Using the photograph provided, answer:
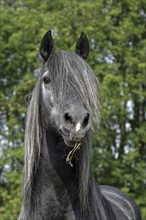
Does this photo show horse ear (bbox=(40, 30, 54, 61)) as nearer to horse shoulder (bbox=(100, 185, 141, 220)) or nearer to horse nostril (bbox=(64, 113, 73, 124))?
horse nostril (bbox=(64, 113, 73, 124))

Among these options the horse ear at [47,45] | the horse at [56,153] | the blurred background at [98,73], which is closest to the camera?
the horse at [56,153]

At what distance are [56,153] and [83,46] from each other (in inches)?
37.7

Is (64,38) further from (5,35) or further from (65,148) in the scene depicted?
(65,148)

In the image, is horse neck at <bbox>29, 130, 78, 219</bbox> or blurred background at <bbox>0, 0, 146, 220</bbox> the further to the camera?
blurred background at <bbox>0, 0, 146, 220</bbox>

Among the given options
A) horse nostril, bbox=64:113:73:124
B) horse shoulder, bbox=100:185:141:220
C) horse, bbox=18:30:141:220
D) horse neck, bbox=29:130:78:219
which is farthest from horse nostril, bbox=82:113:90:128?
horse shoulder, bbox=100:185:141:220

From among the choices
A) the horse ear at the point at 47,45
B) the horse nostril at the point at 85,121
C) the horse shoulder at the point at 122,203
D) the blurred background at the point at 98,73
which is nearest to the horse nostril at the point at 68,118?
the horse nostril at the point at 85,121

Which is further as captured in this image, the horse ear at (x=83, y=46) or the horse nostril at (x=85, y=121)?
the horse ear at (x=83, y=46)

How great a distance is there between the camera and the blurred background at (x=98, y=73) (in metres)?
16.9

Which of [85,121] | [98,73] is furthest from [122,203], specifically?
[98,73]

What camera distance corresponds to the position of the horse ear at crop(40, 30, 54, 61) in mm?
4922

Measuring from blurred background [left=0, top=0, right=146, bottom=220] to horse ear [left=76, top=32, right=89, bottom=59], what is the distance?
10987 mm

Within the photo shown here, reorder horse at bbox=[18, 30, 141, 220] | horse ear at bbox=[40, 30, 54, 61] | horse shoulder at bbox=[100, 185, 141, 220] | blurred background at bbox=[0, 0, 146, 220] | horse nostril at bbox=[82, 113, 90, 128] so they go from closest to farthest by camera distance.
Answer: horse nostril at bbox=[82, 113, 90, 128] < horse at bbox=[18, 30, 141, 220] < horse ear at bbox=[40, 30, 54, 61] < horse shoulder at bbox=[100, 185, 141, 220] < blurred background at bbox=[0, 0, 146, 220]

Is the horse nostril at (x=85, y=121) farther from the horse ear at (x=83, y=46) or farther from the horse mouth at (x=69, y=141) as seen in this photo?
the horse ear at (x=83, y=46)

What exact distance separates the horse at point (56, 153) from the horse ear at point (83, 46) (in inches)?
8.4
